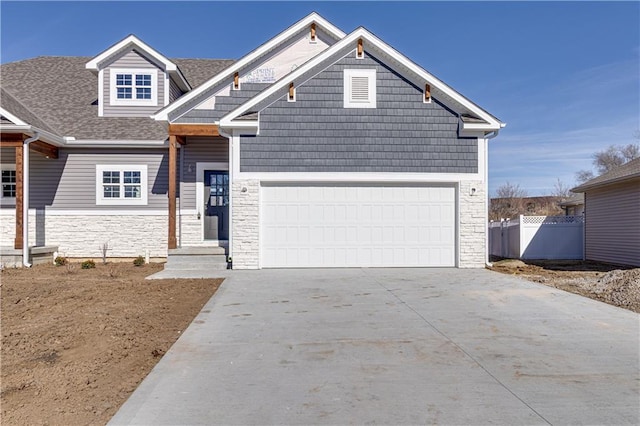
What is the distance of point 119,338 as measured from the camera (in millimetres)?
5609

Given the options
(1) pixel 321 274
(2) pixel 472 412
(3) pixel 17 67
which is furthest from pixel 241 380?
(3) pixel 17 67

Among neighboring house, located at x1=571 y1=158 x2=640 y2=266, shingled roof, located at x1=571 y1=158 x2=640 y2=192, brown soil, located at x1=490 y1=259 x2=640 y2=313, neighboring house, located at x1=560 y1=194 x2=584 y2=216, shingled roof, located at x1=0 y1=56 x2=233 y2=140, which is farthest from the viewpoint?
neighboring house, located at x1=560 y1=194 x2=584 y2=216

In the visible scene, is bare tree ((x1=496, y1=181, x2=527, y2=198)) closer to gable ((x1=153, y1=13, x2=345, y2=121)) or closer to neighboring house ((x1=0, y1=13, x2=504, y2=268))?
gable ((x1=153, y1=13, x2=345, y2=121))

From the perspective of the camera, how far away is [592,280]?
10836 millimetres

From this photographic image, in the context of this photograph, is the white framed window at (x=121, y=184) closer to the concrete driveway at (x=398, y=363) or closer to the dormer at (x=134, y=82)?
the dormer at (x=134, y=82)

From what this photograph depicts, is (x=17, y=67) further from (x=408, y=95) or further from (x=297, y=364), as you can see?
(x=297, y=364)

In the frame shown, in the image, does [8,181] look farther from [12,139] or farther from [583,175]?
[583,175]

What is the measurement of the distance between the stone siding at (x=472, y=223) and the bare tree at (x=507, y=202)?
2941cm

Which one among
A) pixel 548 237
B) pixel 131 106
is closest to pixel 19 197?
pixel 131 106

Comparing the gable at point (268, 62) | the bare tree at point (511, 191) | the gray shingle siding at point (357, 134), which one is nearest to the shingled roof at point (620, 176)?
the gray shingle siding at point (357, 134)

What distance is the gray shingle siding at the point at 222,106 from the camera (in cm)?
1338

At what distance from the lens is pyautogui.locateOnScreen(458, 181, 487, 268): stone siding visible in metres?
12.3

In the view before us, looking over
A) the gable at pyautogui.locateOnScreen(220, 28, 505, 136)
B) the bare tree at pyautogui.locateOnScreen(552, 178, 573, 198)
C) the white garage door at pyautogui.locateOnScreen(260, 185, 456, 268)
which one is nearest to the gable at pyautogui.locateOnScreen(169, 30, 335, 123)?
the gable at pyautogui.locateOnScreen(220, 28, 505, 136)

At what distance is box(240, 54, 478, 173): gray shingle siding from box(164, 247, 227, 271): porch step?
2.53 m
